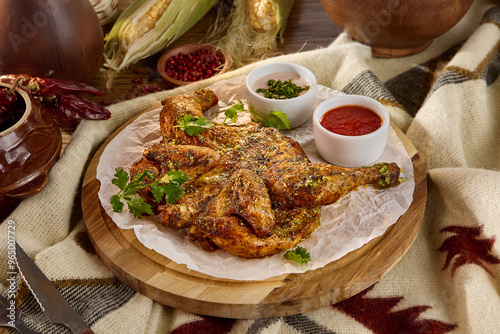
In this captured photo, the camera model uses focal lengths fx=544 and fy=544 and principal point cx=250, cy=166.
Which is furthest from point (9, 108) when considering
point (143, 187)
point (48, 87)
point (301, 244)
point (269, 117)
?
point (301, 244)

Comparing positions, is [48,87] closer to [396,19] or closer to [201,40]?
[201,40]

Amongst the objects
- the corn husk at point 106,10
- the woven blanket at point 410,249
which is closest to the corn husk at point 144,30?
the corn husk at point 106,10

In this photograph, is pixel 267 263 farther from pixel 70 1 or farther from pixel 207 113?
pixel 70 1

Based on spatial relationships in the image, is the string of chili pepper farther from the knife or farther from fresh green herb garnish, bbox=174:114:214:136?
the knife

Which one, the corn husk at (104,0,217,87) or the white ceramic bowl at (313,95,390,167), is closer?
the white ceramic bowl at (313,95,390,167)

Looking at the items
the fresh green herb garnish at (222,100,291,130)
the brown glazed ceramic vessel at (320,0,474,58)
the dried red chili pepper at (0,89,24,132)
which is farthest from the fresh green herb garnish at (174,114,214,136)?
the brown glazed ceramic vessel at (320,0,474,58)

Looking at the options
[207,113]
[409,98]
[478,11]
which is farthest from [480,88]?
[207,113]

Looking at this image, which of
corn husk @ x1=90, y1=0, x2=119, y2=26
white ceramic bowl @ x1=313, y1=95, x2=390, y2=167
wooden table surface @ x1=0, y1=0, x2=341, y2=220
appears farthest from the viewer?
corn husk @ x1=90, y1=0, x2=119, y2=26
